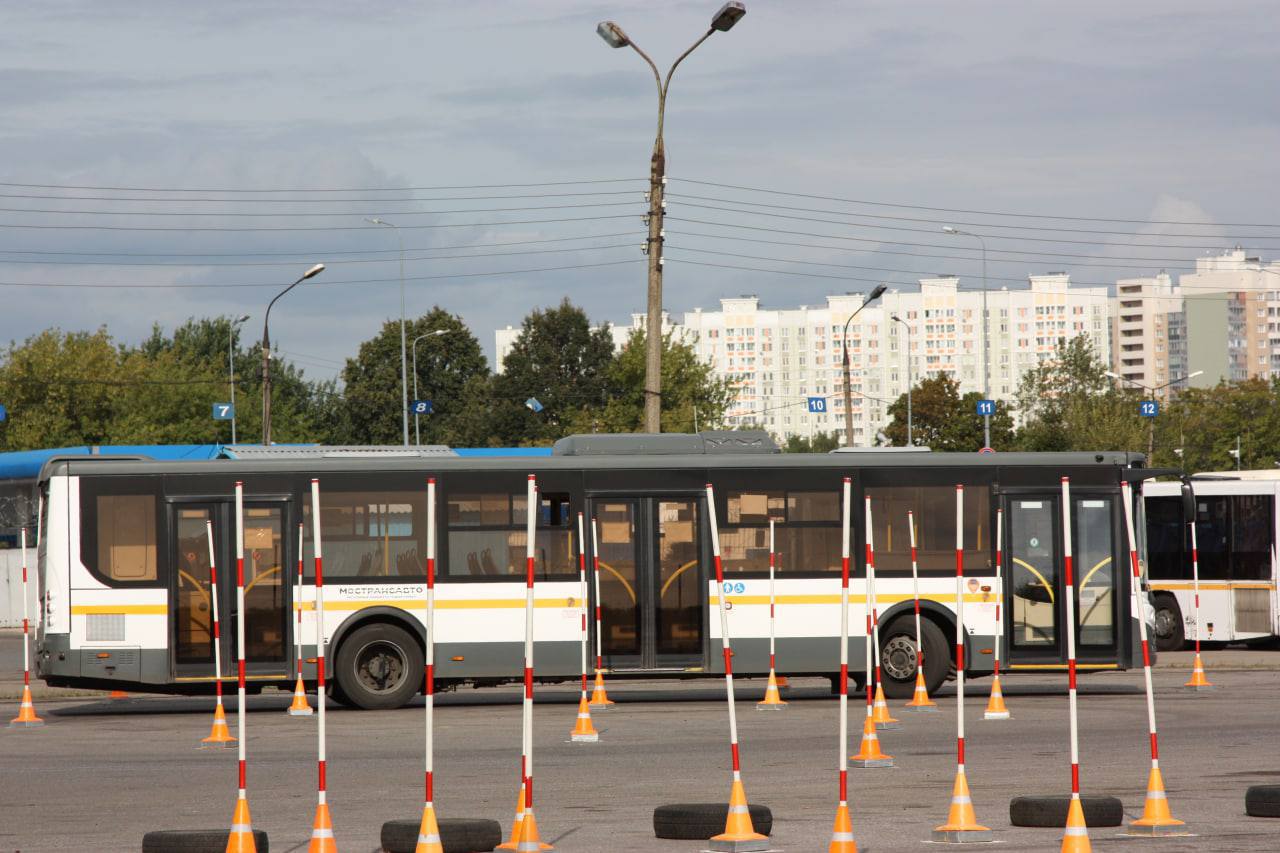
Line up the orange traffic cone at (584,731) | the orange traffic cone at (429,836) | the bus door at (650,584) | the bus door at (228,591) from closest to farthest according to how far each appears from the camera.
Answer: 1. the orange traffic cone at (429,836)
2. the orange traffic cone at (584,731)
3. the bus door at (228,591)
4. the bus door at (650,584)

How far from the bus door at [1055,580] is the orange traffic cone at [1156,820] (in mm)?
10797

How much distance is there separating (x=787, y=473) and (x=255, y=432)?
7499cm

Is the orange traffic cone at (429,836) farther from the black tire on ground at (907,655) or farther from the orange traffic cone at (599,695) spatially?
the black tire on ground at (907,655)

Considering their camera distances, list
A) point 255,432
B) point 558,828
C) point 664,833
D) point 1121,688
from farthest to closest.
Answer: point 255,432 < point 1121,688 < point 558,828 < point 664,833

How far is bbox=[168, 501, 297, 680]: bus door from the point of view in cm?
2025

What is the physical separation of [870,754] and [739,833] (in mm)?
4934

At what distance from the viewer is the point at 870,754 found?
Result: 48.1ft

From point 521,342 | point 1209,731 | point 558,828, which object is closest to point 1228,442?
point 521,342

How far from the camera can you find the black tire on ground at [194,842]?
377 inches

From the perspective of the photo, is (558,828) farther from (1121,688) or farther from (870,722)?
(1121,688)

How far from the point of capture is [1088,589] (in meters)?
21.5

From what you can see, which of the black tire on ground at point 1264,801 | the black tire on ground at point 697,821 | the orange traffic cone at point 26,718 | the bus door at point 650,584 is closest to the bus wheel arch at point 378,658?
the bus door at point 650,584

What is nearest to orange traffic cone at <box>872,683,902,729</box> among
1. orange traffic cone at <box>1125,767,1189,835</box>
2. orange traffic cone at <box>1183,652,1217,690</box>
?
orange traffic cone at <box>1183,652,1217,690</box>

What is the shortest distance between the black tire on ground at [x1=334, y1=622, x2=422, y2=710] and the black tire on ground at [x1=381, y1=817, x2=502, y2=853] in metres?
10.7
